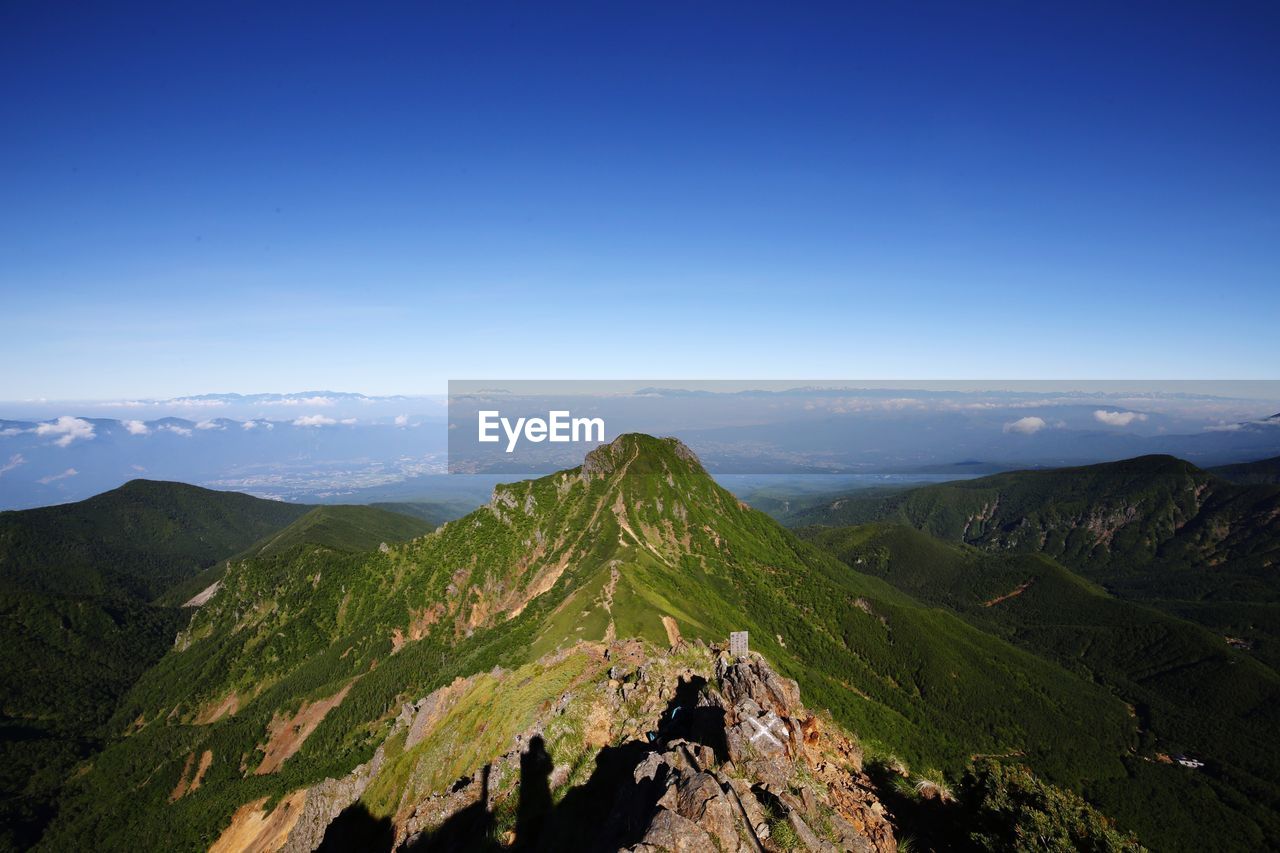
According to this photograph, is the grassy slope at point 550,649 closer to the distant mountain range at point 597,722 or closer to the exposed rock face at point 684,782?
the distant mountain range at point 597,722

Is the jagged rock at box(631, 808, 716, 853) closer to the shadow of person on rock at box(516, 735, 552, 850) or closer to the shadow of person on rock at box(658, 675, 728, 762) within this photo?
the shadow of person on rock at box(658, 675, 728, 762)

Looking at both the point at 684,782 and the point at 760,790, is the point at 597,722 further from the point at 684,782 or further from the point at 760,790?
the point at 684,782

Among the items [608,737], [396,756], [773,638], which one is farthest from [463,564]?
[608,737]

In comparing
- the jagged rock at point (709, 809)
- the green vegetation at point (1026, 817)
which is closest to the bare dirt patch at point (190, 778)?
the jagged rock at point (709, 809)

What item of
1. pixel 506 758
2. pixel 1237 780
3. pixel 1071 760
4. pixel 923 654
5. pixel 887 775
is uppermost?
pixel 887 775

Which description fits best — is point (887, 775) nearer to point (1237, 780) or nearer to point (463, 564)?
point (463, 564)
